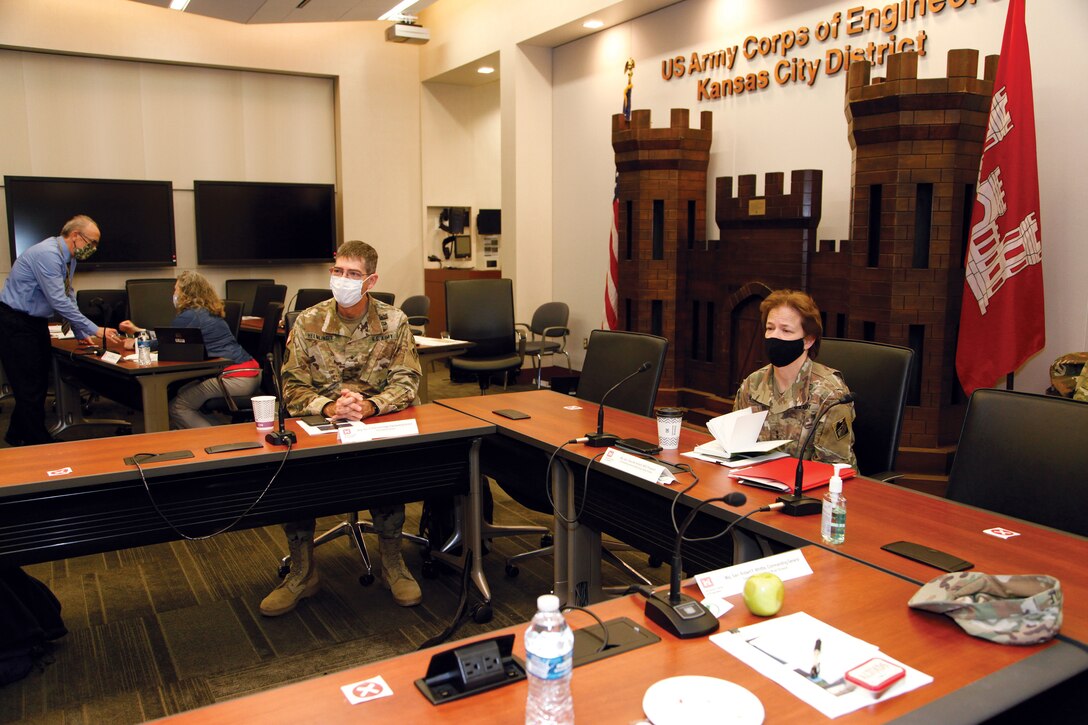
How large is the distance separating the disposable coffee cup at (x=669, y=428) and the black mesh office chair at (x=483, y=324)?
330 cm

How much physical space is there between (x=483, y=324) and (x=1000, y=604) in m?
4.79

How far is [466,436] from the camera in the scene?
9.61 ft

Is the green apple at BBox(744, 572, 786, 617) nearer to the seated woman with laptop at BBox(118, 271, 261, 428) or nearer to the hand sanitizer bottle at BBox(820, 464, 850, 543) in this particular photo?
the hand sanitizer bottle at BBox(820, 464, 850, 543)

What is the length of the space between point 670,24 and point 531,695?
5.93m

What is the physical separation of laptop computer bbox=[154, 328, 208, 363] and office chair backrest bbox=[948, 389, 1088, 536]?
3.81 m

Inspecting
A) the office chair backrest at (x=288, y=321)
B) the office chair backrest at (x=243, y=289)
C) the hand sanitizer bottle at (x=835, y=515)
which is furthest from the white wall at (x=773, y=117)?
the office chair backrest at (x=243, y=289)

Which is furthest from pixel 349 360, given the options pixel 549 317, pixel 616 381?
pixel 549 317

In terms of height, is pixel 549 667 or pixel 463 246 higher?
pixel 463 246

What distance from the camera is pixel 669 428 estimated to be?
8.49 ft

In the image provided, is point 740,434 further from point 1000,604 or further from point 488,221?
point 488,221

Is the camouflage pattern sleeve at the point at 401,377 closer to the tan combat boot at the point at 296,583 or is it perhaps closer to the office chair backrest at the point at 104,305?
the tan combat boot at the point at 296,583

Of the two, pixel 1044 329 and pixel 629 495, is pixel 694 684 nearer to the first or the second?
pixel 629 495

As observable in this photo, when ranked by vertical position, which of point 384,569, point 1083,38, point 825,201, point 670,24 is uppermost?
point 670,24

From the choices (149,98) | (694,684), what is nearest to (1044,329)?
(694,684)
